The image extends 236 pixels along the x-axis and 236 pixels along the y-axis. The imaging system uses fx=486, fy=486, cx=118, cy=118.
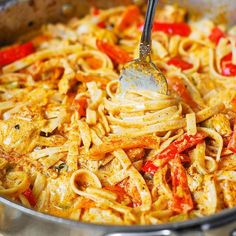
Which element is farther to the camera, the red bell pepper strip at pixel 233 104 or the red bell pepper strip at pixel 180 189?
the red bell pepper strip at pixel 233 104

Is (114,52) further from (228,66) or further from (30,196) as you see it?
(30,196)

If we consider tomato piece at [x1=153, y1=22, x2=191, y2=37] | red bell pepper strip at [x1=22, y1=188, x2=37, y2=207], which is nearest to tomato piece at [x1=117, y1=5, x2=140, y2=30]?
tomato piece at [x1=153, y1=22, x2=191, y2=37]

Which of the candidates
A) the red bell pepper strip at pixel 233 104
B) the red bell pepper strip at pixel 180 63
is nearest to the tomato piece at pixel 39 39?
the red bell pepper strip at pixel 180 63

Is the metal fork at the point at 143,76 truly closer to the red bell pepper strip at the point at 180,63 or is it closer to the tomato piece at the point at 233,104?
the tomato piece at the point at 233,104

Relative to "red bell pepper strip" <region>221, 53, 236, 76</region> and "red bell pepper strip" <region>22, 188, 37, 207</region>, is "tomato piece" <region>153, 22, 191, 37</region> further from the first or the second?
"red bell pepper strip" <region>22, 188, 37, 207</region>

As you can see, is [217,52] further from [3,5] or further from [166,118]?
[3,5]

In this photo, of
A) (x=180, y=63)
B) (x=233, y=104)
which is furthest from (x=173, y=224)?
(x=180, y=63)

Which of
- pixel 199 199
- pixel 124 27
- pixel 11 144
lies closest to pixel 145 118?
pixel 199 199
